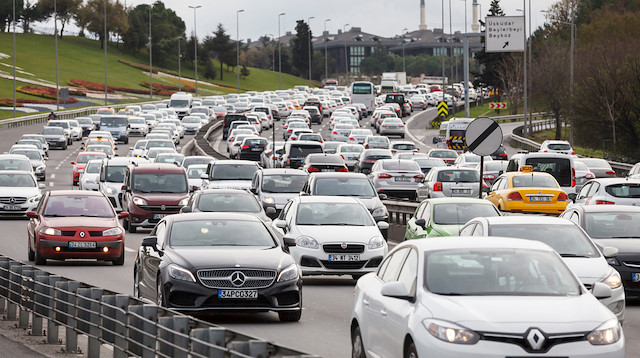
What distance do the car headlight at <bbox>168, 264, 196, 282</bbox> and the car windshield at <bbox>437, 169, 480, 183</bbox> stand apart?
74.1 feet

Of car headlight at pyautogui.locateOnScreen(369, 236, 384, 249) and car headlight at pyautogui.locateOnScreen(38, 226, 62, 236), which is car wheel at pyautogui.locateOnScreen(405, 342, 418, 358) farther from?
car headlight at pyautogui.locateOnScreen(38, 226, 62, 236)

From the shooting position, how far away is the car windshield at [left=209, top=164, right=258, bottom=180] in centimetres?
3769

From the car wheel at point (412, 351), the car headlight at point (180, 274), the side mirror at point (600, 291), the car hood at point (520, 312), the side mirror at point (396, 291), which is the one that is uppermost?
the side mirror at point (396, 291)

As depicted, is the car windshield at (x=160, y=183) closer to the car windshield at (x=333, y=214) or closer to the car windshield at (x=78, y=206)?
the car windshield at (x=78, y=206)

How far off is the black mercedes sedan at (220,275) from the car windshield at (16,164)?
99.0 ft

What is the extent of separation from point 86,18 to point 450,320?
19020 cm

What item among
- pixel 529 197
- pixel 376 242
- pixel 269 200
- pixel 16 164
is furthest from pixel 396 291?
pixel 16 164

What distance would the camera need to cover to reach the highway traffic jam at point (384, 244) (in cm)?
955

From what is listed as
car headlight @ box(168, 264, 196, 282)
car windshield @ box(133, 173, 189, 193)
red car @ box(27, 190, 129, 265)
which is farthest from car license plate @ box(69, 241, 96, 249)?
car windshield @ box(133, 173, 189, 193)

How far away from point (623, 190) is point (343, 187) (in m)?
6.18

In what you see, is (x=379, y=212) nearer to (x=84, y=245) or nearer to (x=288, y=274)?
(x=84, y=245)

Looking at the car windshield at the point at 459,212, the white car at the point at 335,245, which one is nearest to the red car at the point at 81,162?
Result: the car windshield at the point at 459,212

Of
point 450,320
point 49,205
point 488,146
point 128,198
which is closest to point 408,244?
point 450,320

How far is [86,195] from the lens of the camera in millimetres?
25531
